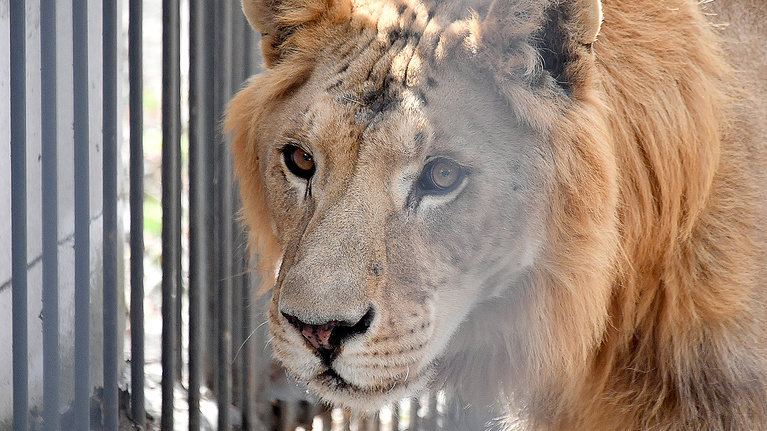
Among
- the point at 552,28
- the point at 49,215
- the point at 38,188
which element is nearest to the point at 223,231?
the point at 38,188

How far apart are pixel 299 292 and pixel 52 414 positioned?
1.08m

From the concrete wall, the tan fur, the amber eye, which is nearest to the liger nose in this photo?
the tan fur

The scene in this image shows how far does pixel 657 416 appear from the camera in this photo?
2.66 m

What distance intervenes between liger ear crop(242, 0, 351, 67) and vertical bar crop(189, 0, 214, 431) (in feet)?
2.22

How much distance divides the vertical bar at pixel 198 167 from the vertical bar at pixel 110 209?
1.71ft

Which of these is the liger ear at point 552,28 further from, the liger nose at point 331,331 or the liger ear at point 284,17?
the liger nose at point 331,331

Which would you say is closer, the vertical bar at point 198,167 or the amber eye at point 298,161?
the amber eye at point 298,161

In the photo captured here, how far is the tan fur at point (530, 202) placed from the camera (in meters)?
2.29

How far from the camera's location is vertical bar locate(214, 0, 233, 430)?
3.51 m

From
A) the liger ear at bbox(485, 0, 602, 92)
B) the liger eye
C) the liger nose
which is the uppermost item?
the liger ear at bbox(485, 0, 602, 92)

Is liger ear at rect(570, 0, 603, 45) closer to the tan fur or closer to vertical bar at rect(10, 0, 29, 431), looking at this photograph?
the tan fur

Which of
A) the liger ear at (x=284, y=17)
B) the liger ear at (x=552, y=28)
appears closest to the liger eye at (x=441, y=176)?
the liger ear at (x=552, y=28)

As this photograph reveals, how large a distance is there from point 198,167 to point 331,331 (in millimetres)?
1546

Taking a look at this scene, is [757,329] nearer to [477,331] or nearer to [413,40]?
[477,331]
